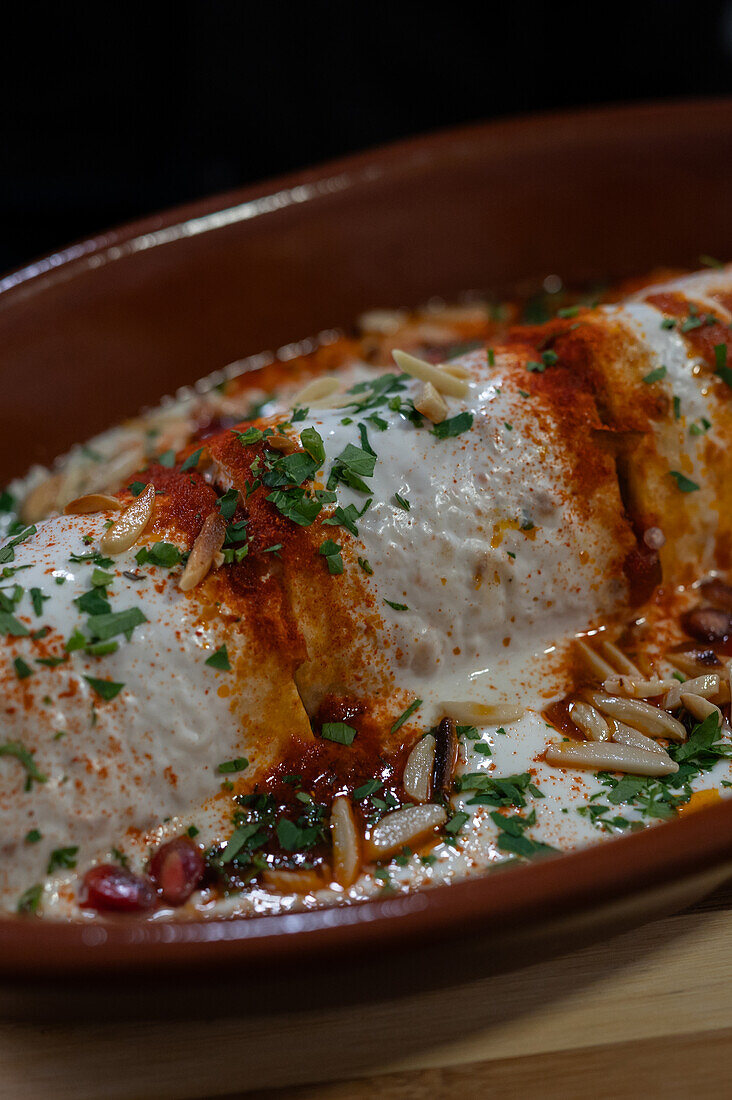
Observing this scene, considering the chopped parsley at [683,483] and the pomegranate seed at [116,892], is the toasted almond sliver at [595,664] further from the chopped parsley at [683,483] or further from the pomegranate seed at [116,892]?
the pomegranate seed at [116,892]

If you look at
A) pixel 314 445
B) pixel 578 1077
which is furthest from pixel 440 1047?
pixel 314 445

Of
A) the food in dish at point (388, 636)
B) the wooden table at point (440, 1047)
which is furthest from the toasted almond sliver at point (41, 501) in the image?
the wooden table at point (440, 1047)

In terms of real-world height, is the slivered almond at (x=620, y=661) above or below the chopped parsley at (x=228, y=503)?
below

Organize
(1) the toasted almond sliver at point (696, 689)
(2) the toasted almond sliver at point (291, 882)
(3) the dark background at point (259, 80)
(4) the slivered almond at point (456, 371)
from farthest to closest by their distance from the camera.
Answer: (3) the dark background at point (259, 80)
(4) the slivered almond at point (456, 371)
(1) the toasted almond sliver at point (696, 689)
(2) the toasted almond sliver at point (291, 882)

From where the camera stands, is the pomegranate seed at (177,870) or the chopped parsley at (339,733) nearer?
the pomegranate seed at (177,870)

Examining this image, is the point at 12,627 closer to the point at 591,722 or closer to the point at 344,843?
the point at 344,843

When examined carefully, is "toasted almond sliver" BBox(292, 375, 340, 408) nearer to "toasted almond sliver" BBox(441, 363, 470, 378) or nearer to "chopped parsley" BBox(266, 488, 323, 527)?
"toasted almond sliver" BBox(441, 363, 470, 378)

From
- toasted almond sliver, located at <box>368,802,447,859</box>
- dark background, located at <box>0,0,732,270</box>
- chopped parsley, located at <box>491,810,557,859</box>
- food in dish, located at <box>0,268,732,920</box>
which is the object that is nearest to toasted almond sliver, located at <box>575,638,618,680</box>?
food in dish, located at <box>0,268,732,920</box>
